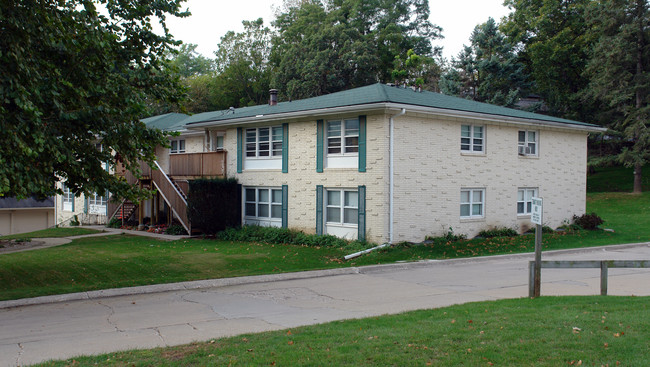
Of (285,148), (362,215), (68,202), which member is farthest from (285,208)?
(68,202)

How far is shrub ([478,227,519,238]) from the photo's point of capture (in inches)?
889

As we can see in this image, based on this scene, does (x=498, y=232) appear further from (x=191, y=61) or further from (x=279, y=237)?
(x=191, y=61)

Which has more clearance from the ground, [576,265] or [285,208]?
[285,208]

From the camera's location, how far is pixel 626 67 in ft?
145

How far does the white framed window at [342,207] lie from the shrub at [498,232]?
548 cm

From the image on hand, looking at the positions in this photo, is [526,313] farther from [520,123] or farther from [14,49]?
[520,123]

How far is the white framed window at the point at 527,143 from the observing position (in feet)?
81.0

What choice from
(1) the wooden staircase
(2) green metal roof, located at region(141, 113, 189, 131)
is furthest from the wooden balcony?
(2) green metal roof, located at region(141, 113, 189, 131)

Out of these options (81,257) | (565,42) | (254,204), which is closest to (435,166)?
(254,204)

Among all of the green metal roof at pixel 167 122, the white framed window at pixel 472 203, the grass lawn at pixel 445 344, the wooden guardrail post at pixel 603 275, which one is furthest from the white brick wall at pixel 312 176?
the grass lawn at pixel 445 344

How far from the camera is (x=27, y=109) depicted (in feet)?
32.5

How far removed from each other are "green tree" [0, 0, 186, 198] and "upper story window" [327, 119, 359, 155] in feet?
27.4

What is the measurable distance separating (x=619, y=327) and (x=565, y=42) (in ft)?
155

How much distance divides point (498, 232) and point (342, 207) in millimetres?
6746
